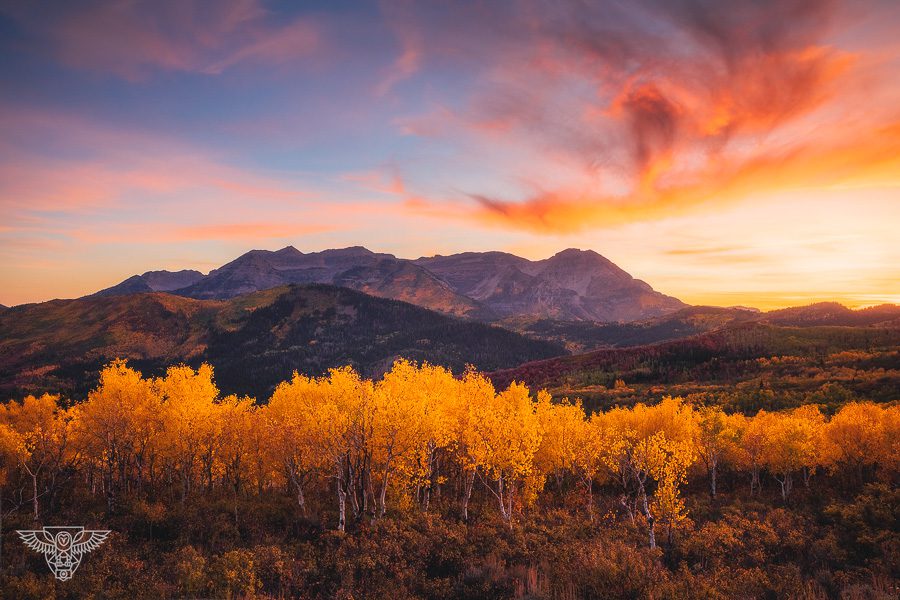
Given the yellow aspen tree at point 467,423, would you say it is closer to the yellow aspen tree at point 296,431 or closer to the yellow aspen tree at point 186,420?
the yellow aspen tree at point 296,431

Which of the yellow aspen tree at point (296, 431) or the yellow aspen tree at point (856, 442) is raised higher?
the yellow aspen tree at point (296, 431)

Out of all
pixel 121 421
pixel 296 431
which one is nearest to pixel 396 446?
pixel 296 431

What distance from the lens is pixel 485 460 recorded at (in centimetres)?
4212

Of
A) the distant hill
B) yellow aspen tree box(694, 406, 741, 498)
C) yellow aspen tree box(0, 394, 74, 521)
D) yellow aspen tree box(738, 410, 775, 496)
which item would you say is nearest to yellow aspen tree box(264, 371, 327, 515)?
yellow aspen tree box(0, 394, 74, 521)

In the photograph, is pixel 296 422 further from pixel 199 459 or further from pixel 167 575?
pixel 199 459

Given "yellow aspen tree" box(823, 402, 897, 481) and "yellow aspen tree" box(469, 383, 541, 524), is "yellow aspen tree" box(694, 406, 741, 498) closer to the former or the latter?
"yellow aspen tree" box(823, 402, 897, 481)

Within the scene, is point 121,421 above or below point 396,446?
above

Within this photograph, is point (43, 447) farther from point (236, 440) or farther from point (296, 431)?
point (296, 431)

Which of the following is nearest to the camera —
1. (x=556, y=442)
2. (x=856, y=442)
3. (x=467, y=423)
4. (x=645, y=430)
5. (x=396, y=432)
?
(x=396, y=432)

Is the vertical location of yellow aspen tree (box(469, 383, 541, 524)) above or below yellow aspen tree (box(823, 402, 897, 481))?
above

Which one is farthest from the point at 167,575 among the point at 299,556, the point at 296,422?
the point at 296,422

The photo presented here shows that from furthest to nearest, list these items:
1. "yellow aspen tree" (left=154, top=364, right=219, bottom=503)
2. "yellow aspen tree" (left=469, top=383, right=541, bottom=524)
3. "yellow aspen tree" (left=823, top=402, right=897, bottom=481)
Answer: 1. "yellow aspen tree" (left=823, top=402, right=897, bottom=481)
2. "yellow aspen tree" (left=154, top=364, right=219, bottom=503)
3. "yellow aspen tree" (left=469, top=383, right=541, bottom=524)

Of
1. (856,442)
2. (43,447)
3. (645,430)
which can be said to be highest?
(43,447)

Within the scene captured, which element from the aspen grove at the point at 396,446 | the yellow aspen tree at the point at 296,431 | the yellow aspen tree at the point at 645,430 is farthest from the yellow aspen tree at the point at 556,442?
the yellow aspen tree at the point at 296,431
